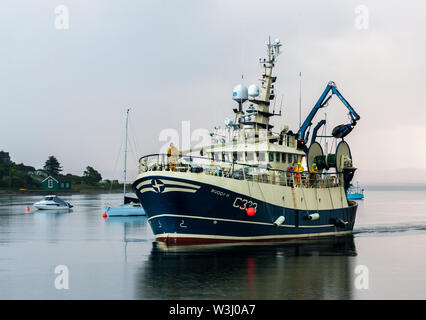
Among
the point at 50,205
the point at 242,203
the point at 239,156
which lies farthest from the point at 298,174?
the point at 50,205

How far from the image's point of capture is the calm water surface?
23.5m

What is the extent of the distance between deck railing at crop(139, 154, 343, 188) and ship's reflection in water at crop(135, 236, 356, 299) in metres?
4.82

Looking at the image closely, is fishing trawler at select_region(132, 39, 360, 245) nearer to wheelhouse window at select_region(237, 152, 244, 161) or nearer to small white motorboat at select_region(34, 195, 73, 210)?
wheelhouse window at select_region(237, 152, 244, 161)

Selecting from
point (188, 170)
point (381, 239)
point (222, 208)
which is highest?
point (188, 170)

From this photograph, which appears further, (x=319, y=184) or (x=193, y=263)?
(x=319, y=184)

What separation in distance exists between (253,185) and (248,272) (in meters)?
9.04

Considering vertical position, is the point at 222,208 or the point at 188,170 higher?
the point at 188,170

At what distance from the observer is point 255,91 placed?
4509 cm

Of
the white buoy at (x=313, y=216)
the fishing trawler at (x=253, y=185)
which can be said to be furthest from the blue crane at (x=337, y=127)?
the white buoy at (x=313, y=216)

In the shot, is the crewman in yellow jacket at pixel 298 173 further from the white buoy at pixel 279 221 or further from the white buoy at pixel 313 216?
the white buoy at pixel 279 221

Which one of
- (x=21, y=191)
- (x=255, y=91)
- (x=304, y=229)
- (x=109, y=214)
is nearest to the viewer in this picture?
(x=304, y=229)
